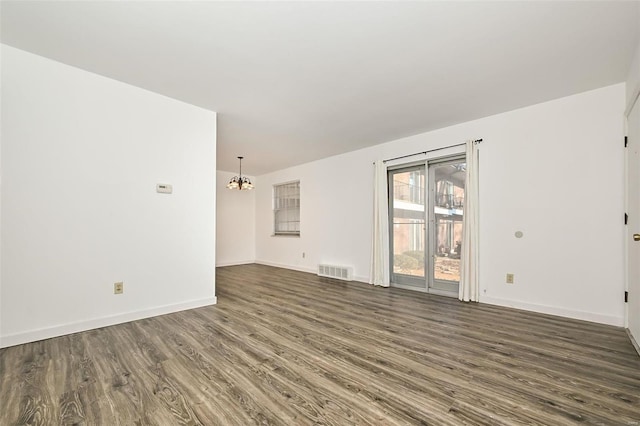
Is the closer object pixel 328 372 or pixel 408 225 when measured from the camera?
pixel 328 372

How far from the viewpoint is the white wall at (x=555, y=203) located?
3.09m

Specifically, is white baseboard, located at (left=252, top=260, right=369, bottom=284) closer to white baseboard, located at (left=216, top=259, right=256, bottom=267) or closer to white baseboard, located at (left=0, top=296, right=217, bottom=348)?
white baseboard, located at (left=216, top=259, right=256, bottom=267)

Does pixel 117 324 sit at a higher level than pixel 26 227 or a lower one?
lower

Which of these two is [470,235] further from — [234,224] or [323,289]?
[234,224]

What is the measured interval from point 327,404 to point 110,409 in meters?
1.28

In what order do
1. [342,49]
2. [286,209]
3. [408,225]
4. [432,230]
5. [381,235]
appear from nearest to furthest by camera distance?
[342,49], [432,230], [408,225], [381,235], [286,209]

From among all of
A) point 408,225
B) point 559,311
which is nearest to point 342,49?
point 408,225

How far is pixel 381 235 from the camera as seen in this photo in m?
5.09

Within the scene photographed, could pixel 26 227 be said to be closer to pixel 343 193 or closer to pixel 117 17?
pixel 117 17

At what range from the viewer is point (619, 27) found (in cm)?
219

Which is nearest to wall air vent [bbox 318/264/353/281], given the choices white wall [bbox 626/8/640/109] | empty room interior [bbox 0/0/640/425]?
empty room interior [bbox 0/0/640/425]

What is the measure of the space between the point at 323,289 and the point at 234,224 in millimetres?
4166

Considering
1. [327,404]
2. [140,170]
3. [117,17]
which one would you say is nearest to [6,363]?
[140,170]

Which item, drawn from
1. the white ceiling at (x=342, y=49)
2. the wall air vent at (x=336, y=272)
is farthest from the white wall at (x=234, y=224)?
the white ceiling at (x=342, y=49)
